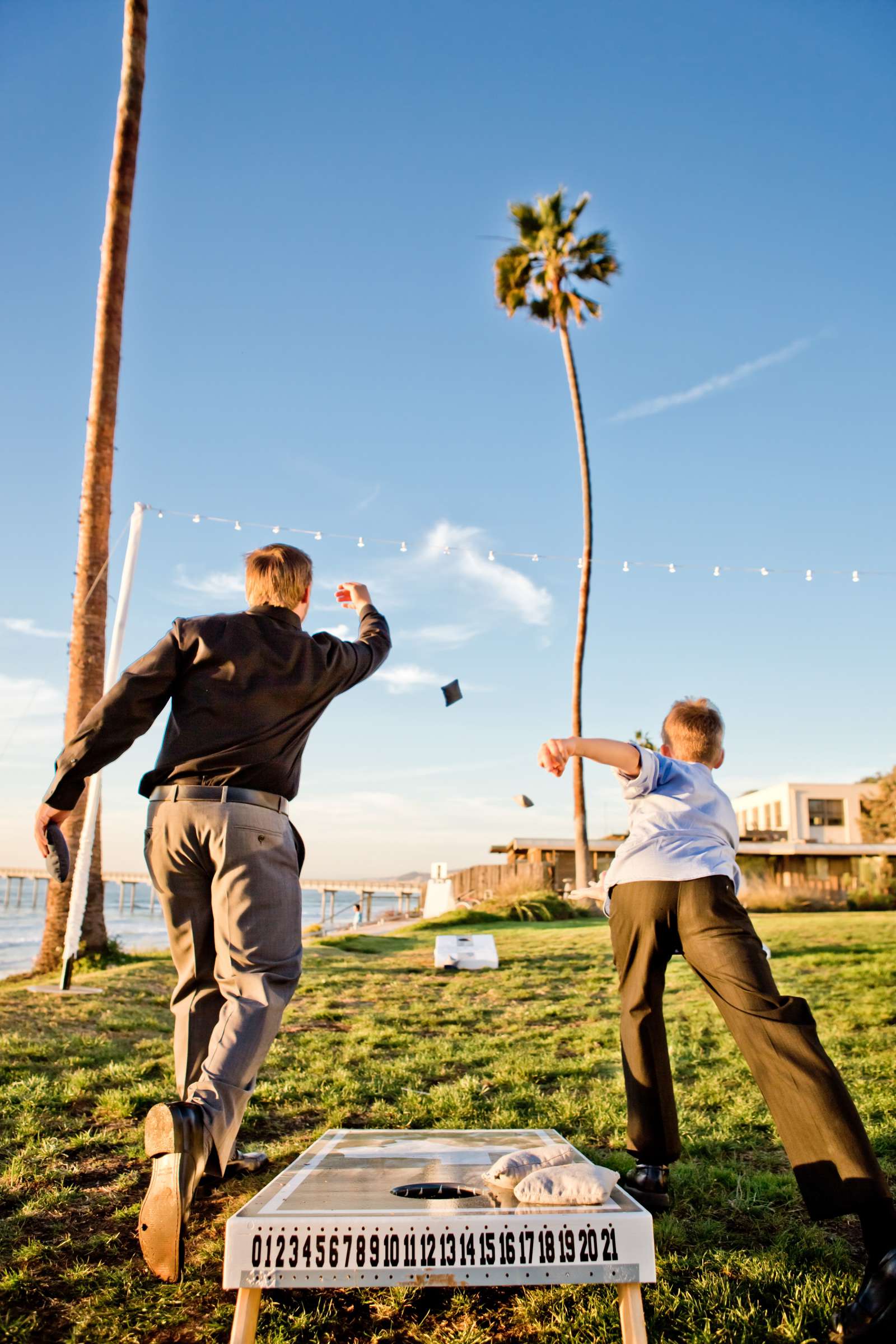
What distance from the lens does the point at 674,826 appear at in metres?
2.73

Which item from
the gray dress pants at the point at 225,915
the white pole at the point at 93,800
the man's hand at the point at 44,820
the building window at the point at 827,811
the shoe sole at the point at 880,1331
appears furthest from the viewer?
the building window at the point at 827,811

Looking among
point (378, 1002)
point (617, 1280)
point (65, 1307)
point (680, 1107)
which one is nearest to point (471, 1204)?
point (617, 1280)

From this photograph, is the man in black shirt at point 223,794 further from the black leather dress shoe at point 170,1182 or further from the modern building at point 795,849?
the modern building at point 795,849

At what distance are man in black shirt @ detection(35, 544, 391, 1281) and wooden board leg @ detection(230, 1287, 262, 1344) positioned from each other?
25.4 inches

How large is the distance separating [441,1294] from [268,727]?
5.24 feet

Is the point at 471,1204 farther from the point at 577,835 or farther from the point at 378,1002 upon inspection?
the point at 577,835

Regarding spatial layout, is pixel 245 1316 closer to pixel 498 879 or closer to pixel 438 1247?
pixel 438 1247

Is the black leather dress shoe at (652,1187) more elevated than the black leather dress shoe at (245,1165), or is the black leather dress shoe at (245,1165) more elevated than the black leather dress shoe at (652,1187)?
the black leather dress shoe at (652,1187)

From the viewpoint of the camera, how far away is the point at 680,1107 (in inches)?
162

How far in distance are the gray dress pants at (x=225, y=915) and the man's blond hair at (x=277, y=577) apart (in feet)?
2.43

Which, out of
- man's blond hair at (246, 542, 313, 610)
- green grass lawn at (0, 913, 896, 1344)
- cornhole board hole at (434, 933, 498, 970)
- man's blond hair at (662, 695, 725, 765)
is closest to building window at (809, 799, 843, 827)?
cornhole board hole at (434, 933, 498, 970)

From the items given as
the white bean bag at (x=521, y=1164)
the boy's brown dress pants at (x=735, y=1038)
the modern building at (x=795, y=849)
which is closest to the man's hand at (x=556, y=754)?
the boy's brown dress pants at (x=735, y=1038)

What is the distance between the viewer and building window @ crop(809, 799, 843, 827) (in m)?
40.8

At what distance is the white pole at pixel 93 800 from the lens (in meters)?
7.17
